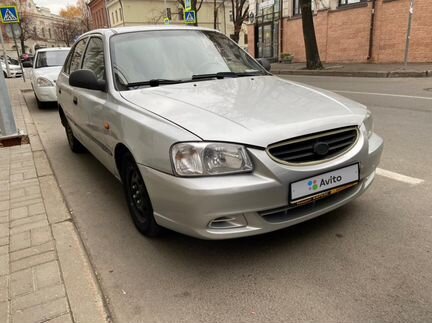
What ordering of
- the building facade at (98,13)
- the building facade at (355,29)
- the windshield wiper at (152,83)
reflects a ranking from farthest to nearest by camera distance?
the building facade at (98,13), the building facade at (355,29), the windshield wiper at (152,83)

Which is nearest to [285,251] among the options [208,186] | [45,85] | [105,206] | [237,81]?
[208,186]

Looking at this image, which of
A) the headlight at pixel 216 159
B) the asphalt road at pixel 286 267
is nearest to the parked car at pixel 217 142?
the headlight at pixel 216 159

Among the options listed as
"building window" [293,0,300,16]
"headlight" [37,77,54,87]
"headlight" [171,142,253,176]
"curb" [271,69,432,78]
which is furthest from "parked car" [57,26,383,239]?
"building window" [293,0,300,16]

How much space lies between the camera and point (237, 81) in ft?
11.7

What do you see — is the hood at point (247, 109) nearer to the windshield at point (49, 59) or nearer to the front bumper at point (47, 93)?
the front bumper at point (47, 93)

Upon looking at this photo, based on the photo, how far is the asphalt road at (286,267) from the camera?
2.25 metres

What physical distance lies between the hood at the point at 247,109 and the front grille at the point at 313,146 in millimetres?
45

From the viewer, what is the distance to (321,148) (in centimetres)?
257

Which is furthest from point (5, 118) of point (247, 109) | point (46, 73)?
point (247, 109)

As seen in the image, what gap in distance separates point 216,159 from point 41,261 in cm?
153

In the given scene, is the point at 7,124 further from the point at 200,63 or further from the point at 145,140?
the point at 145,140

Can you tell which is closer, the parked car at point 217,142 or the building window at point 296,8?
the parked car at point 217,142

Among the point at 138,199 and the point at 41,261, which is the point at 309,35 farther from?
the point at 41,261

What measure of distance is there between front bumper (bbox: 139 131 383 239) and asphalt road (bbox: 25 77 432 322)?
0.33m
